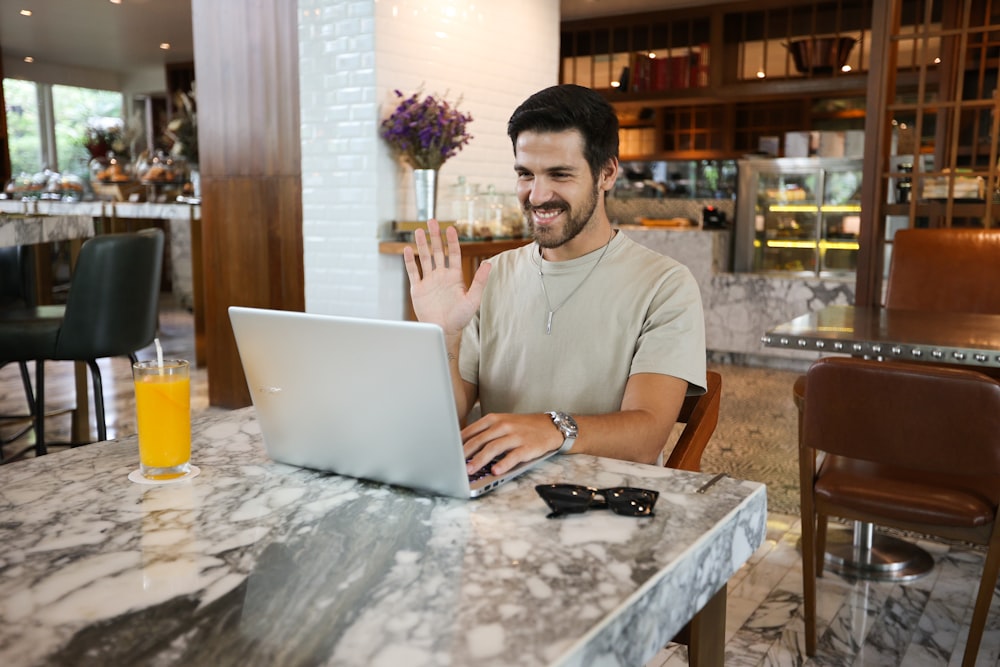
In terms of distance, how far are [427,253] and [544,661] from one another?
0.90 metres

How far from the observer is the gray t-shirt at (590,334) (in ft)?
5.39

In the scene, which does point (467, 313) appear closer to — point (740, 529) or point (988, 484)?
point (740, 529)

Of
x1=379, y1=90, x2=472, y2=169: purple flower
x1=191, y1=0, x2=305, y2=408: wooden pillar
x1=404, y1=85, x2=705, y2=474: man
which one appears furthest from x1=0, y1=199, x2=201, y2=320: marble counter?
x1=404, y1=85, x2=705, y2=474: man

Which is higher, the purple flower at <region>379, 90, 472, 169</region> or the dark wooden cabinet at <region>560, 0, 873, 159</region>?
the dark wooden cabinet at <region>560, 0, 873, 159</region>

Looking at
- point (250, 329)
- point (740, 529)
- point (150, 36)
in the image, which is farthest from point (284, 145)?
point (150, 36)

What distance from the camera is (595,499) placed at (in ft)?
3.36

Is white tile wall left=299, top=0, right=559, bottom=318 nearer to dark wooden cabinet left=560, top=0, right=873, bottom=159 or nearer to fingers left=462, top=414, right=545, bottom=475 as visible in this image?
fingers left=462, top=414, right=545, bottom=475

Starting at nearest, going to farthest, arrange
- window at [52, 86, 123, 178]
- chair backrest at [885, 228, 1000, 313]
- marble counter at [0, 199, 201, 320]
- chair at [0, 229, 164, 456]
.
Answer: chair at [0, 229, 164, 456] → chair backrest at [885, 228, 1000, 313] → marble counter at [0, 199, 201, 320] → window at [52, 86, 123, 178]

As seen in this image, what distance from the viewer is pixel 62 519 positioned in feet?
3.29

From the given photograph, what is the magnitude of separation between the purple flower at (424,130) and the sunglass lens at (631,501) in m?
3.18

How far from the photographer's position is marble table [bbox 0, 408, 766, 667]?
0.72 meters

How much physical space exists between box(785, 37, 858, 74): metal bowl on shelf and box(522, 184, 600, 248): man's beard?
19.5 feet

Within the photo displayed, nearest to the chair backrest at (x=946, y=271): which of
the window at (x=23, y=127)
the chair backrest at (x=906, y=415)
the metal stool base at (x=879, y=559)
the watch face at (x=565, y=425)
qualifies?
the metal stool base at (x=879, y=559)

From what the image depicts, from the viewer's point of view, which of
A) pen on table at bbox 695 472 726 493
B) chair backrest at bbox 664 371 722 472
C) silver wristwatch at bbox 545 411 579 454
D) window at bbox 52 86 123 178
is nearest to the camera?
pen on table at bbox 695 472 726 493
